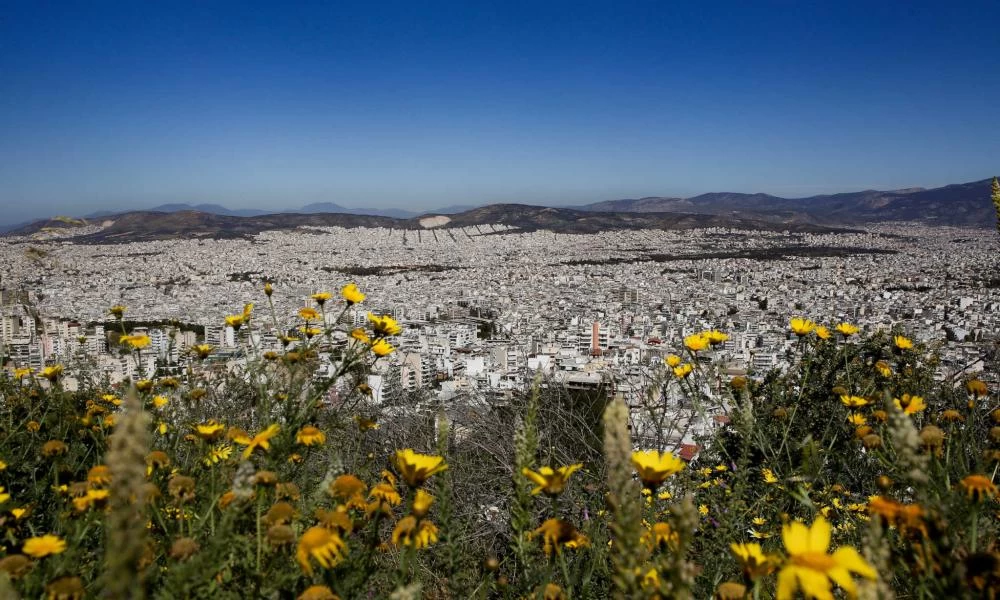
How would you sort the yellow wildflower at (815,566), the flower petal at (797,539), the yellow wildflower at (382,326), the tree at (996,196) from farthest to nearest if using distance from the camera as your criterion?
the yellow wildflower at (382,326) < the tree at (996,196) < the flower petal at (797,539) < the yellow wildflower at (815,566)

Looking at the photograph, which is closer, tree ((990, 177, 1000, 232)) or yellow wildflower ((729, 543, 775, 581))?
yellow wildflower ((729, 543, 775, 581))

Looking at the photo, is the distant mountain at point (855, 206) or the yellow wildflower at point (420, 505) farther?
the distant mountain at point (855, 206)

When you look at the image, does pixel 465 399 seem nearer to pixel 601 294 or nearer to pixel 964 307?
pixel 964 307

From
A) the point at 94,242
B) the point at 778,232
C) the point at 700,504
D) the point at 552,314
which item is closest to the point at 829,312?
the point at 552,314

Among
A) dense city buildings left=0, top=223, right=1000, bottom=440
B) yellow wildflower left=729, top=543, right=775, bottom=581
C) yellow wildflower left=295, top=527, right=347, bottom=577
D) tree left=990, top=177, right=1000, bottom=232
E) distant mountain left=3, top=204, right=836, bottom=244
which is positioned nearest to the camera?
yellow wildflower left=729, top=543, right=775, bottom=581

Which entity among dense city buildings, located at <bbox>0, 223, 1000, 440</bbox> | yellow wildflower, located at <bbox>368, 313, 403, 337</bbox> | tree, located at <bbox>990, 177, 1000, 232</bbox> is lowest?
dense city buildings, located at <bbox>0, 223, 1000, 440</bbox>

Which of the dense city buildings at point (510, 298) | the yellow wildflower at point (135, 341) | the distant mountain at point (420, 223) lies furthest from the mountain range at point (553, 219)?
the yellow wildflower at point (135, 341)

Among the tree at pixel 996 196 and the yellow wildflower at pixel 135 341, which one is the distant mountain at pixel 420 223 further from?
the tree at pixel 996 196

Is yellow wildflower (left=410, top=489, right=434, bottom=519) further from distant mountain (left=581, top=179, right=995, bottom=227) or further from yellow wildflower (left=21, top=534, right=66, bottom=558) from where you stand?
distant mountain (left=581, top=179, right=995, bottom=227)

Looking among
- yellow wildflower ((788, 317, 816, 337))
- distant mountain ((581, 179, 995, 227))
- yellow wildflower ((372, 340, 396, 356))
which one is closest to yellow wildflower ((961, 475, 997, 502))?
yellow wildflower ((788, 317, 816, 337))
